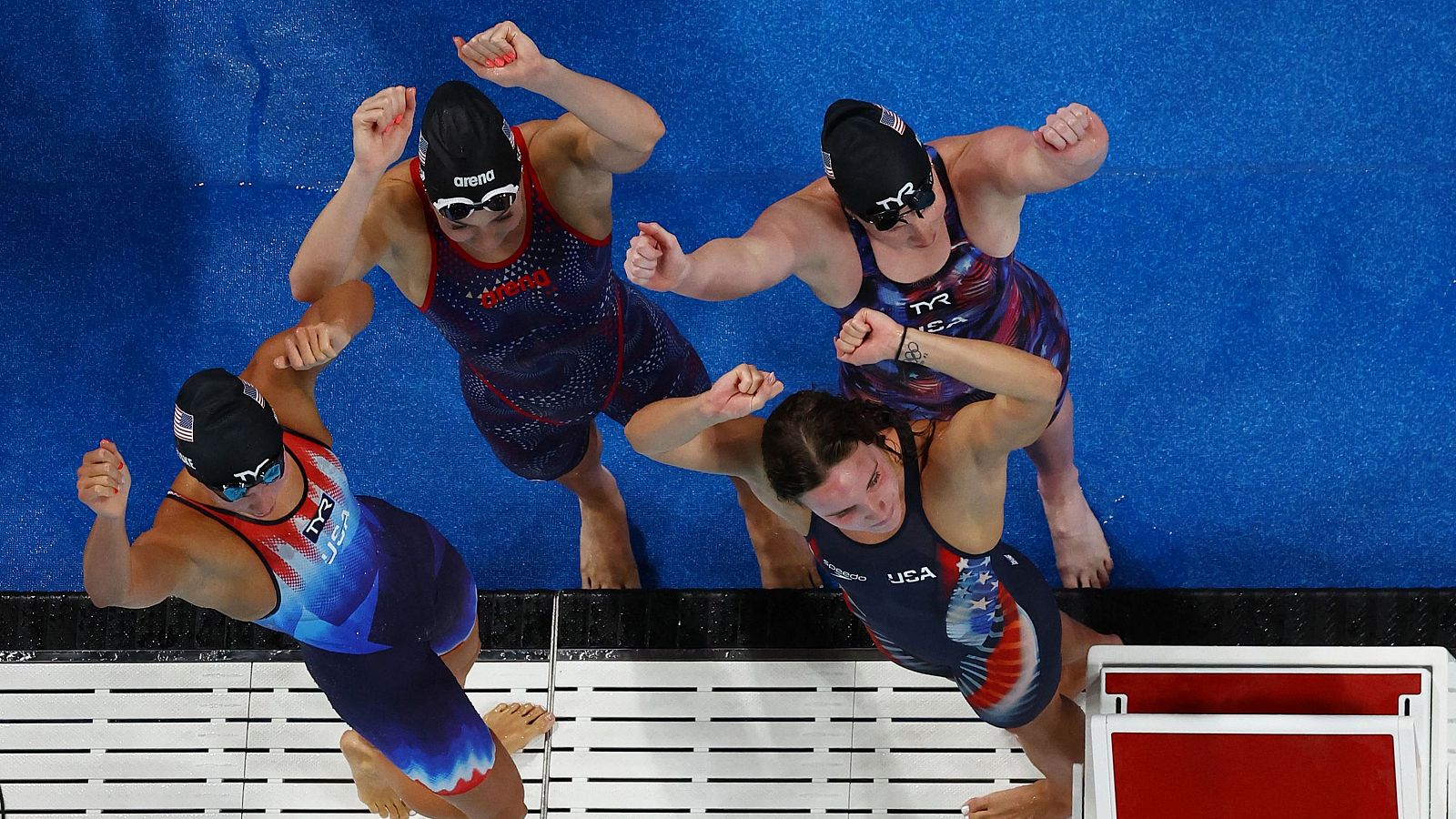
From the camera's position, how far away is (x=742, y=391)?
298 centimetres

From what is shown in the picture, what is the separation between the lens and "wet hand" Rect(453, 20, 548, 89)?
10.5ft

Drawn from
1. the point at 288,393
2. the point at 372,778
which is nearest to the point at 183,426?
the point at 288,393

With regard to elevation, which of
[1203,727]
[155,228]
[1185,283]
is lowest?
[1203,727]

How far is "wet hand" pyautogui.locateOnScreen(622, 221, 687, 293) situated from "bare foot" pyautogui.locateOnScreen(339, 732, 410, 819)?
7.50 feet

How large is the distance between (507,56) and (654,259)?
2.22ft

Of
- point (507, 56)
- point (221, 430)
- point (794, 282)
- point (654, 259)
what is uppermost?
point (794, 282)

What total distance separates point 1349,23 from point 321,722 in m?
4.88

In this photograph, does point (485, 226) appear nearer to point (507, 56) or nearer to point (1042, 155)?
point (507, 56)

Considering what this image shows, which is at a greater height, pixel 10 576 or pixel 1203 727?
pixel 10 576

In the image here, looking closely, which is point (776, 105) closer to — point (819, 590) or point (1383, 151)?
point (819, 590)

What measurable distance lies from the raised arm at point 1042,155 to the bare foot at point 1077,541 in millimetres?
1617

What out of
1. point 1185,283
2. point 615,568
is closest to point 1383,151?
point 1185,283

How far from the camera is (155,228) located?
5.43 meters

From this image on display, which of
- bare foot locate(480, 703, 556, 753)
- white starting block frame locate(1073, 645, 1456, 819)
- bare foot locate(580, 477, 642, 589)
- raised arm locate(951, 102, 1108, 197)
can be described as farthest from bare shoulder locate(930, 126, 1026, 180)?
bare foot locate(480, 703, 556, 753)
